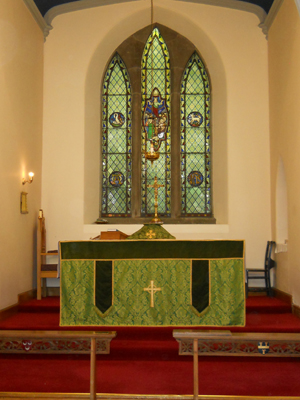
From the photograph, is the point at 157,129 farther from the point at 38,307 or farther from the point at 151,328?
the point at 151,328

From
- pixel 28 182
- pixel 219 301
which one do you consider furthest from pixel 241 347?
pixel 28 182

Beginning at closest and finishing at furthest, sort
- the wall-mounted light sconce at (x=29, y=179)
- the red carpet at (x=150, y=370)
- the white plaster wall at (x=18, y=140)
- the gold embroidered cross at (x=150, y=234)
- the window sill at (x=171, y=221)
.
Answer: the red carpet at (x=150, y=370)
the gold embroidered cross at (x=150, y=234)
the white plaster wall at (x=18, y=140)
the wall-mounted light sconce at (x=29, y=179)
the window sill at (x=171, y=221)

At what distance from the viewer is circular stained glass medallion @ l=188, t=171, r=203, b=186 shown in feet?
30.1

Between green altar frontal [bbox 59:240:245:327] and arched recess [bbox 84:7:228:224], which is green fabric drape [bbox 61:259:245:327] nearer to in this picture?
green altar frontal [bbox 59:240:245:327]

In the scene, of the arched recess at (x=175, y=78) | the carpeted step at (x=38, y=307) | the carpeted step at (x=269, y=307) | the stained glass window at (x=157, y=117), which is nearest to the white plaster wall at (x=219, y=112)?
the arched recess at (x=175, y=78)

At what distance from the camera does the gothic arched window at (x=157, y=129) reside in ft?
30.1

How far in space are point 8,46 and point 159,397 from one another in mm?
5435

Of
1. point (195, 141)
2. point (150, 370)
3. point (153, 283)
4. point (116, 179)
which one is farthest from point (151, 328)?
point (195, 141)

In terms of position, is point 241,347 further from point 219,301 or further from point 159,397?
point 159,397

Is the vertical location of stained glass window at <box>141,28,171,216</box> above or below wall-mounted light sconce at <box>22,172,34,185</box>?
above

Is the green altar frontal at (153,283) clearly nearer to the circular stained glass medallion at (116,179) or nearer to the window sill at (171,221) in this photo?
the window sill at (171,221)

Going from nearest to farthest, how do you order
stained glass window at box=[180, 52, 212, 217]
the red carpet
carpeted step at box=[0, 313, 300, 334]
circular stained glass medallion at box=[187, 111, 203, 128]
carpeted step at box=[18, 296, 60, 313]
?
the red carpet < carpeted step at box=[0, 313, 300, 334] < carpeted step at box=[18, 296, 60, 313] < stained glass window at box=[180, 52, 212, 217] < circular stained glass medallion at box=[187, 111, 203, 128]

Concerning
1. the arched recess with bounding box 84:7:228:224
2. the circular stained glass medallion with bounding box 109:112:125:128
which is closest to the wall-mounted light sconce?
the arched recess with bounding box 84:7:228:224

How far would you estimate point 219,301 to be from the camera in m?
5.58
